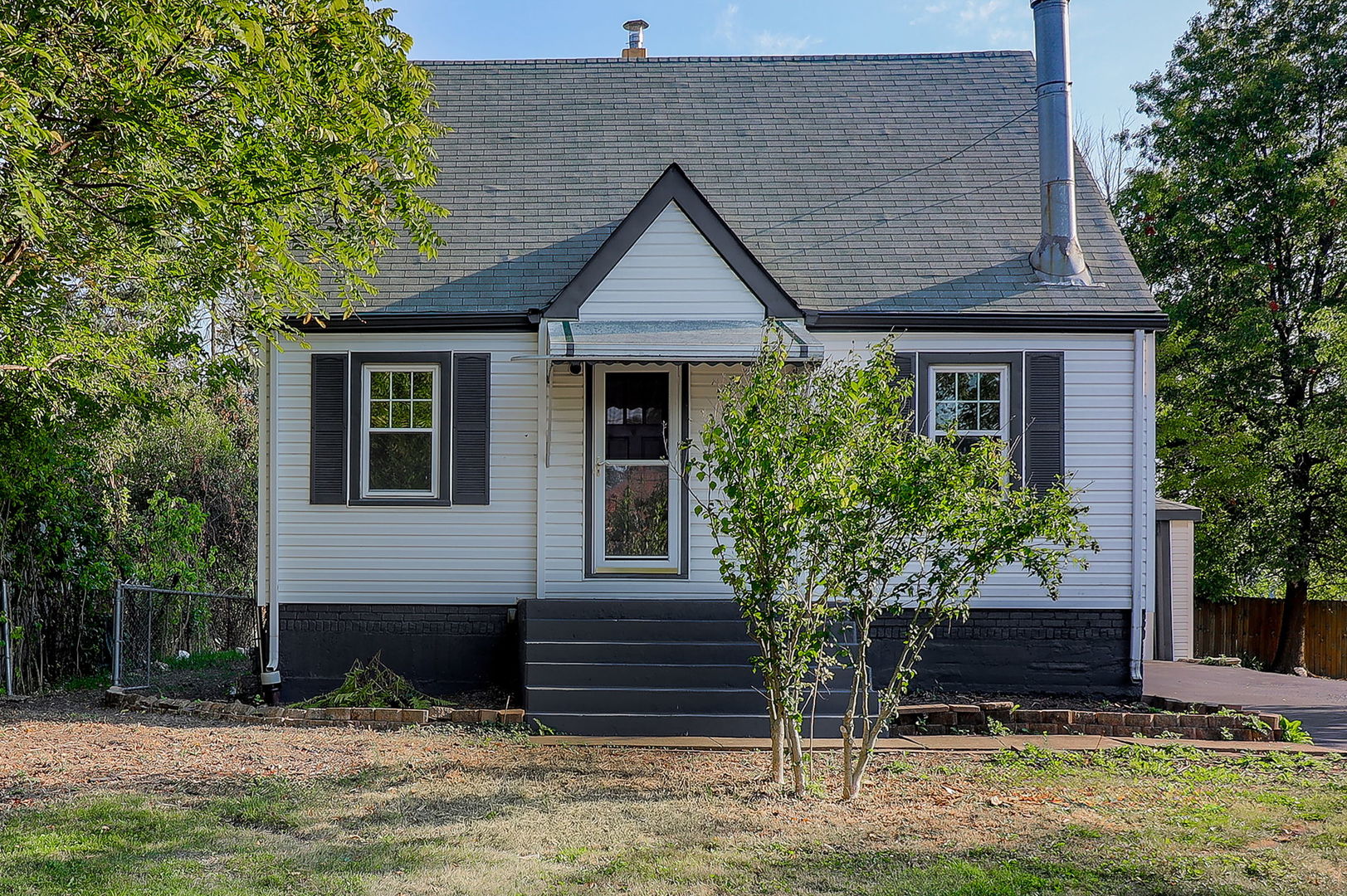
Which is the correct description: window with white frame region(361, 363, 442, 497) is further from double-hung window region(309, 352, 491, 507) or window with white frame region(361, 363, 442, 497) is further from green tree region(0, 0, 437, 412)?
green tree region(0, 0, 437, 412)

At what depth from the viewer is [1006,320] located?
32.8 feet

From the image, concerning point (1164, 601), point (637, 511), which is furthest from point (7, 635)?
point (1164, 601)

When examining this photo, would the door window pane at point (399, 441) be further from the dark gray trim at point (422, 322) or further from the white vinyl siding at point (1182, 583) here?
the white vinyl siding at point (1182, 583)

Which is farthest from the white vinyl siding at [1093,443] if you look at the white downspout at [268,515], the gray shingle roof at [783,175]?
the white downspout at [268,515]

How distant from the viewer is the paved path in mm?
9109

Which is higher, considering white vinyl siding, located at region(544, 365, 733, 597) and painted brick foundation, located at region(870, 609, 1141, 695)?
white vinyl siding, located at region(544, 365, 733, 597)

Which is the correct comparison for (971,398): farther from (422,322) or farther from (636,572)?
(422,322)

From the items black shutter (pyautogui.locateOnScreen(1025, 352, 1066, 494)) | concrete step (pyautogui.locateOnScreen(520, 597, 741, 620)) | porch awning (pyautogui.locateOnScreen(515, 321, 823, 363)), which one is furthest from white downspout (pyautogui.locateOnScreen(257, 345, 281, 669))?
black shutter (pyautogui.locateOnScreen(1025, 352, 1066, 494))

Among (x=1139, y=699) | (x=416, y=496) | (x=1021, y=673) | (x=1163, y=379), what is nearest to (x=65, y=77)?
(x=416, y=496)

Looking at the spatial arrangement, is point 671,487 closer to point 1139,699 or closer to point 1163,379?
point 1139,699

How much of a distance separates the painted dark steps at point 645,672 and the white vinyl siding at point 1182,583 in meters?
8.65

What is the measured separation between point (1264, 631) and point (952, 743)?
1420 centimetres

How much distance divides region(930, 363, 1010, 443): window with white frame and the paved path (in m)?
3.30

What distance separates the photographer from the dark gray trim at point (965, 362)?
1005 centimetres
